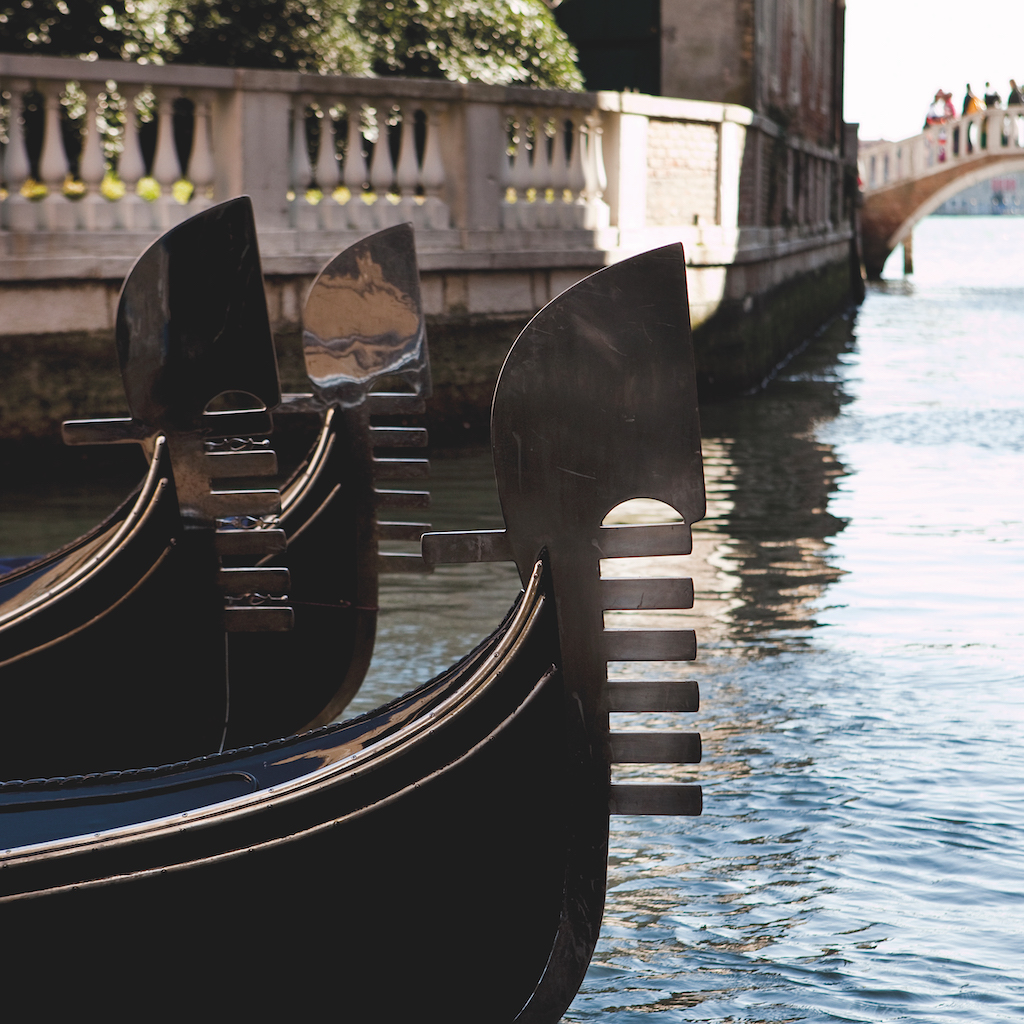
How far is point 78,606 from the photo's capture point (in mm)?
2779

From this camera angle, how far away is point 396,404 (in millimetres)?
3469

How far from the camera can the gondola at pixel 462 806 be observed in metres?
1.79

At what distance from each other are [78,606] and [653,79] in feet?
34.9

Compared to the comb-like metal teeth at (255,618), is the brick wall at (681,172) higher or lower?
higher

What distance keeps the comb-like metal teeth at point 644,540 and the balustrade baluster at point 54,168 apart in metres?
4.94

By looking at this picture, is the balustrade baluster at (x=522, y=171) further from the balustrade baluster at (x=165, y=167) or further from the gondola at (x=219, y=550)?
the gondola at (x=219, y=550)

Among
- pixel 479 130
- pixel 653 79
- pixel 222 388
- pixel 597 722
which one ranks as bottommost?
pixel 597 722

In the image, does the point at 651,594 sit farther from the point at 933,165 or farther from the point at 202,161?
the point at 933,165

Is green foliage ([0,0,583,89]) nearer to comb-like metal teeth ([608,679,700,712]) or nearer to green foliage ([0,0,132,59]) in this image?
green foliage ([0,0,132,59])

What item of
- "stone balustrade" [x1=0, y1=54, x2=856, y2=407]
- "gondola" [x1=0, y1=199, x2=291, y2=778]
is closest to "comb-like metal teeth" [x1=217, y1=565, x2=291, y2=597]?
"gondola" [x1=0, y1=199, x2=291, y2=778]

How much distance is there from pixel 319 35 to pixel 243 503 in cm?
644

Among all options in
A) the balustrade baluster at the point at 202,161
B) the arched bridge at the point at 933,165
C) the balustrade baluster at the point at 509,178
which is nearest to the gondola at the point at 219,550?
the balustrade baluster at the point at 202,161

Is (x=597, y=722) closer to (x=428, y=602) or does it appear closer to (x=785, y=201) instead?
(x=428, y=602)

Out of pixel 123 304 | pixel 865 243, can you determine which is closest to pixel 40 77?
pixel 123 304
